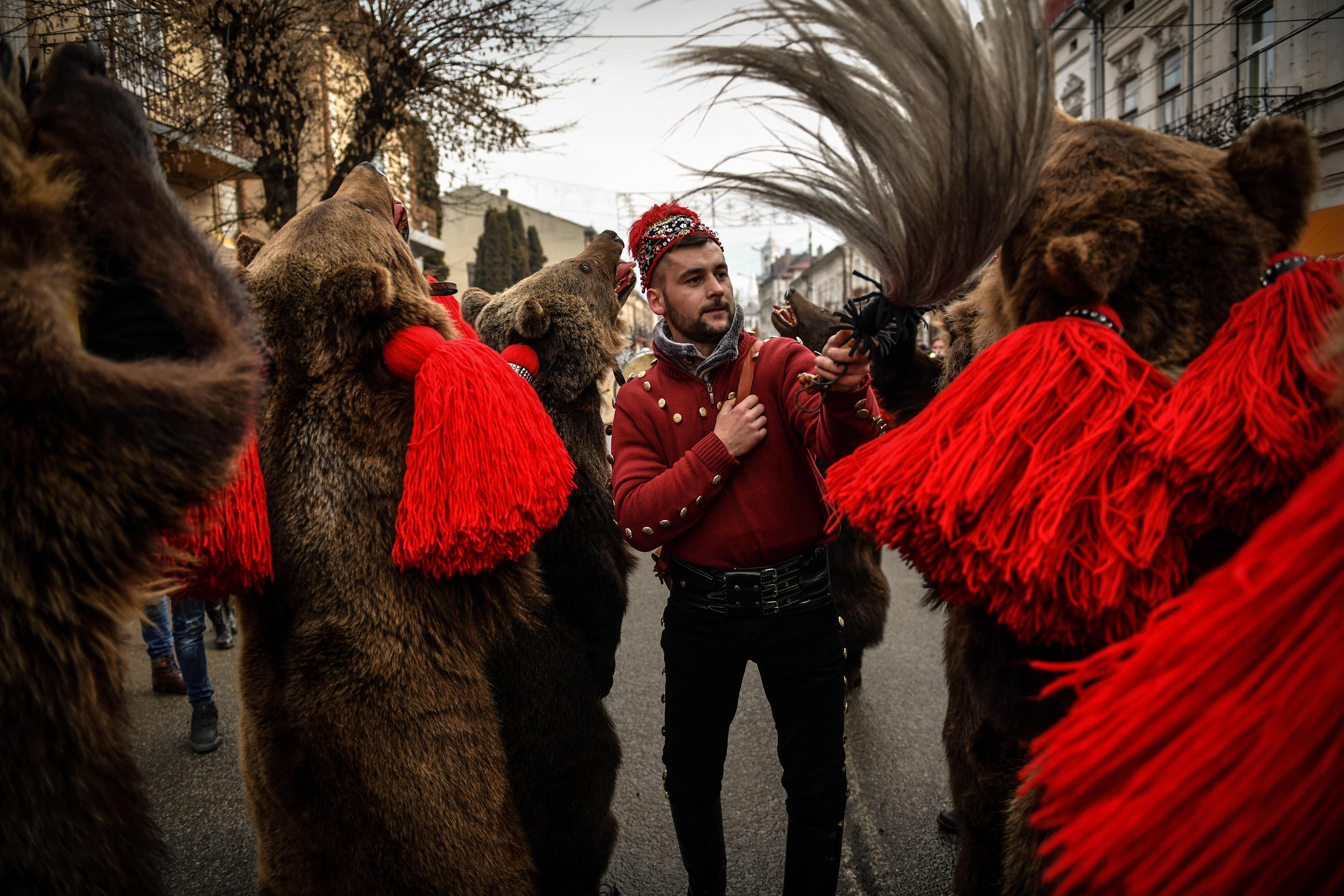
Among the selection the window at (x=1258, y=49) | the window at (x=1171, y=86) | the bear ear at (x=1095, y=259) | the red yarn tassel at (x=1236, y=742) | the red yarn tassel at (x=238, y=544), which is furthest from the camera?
the window at (x=1171, y=86)

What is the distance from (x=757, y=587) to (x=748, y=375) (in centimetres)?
64

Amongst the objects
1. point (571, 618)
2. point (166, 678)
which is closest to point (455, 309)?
point (571, 618)

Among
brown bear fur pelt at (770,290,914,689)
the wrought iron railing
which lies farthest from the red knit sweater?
the wrought iron railing

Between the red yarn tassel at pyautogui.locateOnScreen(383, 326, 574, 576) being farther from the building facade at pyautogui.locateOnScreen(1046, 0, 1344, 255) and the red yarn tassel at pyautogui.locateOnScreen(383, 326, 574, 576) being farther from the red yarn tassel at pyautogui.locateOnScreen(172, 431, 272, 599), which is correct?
the building facade at pyautogui.locateOnScreen(1046, 0, 1344, 255)

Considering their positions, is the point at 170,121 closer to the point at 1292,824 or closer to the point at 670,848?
the point at 670,848

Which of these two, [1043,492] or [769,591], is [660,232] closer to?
[769,591]

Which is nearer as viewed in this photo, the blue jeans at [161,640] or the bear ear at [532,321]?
the bear ear at [532,321]

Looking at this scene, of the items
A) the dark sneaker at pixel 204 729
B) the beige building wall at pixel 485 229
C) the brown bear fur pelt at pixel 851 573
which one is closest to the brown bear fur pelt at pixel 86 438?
the brown bear fur pelt at pixel 851 573

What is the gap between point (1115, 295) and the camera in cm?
141

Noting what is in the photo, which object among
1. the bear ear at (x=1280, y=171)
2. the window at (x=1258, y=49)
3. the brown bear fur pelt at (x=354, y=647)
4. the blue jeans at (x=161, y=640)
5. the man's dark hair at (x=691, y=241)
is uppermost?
the window at (x=1258, y=49)

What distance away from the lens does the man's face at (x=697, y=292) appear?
2250mm

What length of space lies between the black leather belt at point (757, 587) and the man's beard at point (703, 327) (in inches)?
27.8

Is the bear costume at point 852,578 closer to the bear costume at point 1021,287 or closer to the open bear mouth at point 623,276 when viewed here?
the open bear mouth at point 623,276

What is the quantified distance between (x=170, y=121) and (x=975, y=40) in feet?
31.1
